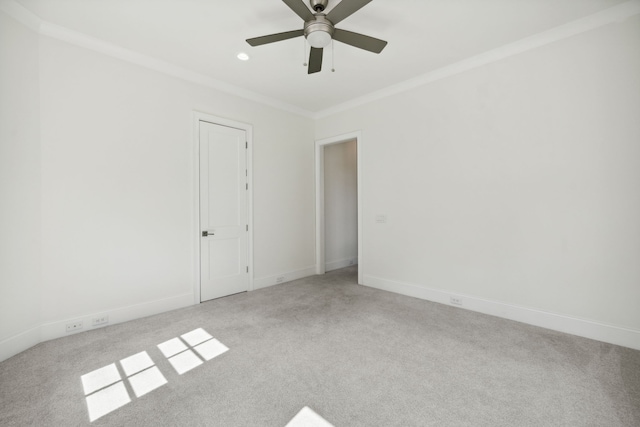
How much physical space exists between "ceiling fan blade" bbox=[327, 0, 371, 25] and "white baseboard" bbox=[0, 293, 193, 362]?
3.42 meters

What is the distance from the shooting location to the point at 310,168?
500 centimetres

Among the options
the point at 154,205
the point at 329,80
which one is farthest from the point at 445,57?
the point at 154,205

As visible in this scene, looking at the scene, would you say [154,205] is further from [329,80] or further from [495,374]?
[495,374]

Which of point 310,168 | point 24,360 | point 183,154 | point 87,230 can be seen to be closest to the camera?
point 24,360

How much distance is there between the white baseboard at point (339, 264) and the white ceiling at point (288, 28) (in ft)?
11.1

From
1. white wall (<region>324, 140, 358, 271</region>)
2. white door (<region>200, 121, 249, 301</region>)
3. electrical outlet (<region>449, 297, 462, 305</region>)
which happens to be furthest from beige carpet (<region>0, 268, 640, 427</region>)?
white wall (<region>324, 140, 358, 271</region>)

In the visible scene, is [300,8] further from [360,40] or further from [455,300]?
[455,300]

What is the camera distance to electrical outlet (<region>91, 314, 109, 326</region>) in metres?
2.80

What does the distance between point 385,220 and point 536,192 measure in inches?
72.1

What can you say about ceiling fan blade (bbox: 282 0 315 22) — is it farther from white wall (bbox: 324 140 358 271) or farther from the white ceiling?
white wall (bbox: 324 140 358 271)

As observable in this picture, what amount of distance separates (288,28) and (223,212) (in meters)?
2.39

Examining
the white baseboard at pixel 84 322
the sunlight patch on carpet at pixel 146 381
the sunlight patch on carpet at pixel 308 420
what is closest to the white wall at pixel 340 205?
the white baseboard at pixel 84 322

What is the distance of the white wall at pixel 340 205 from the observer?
214 inches

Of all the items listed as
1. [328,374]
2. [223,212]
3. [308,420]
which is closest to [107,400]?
[308,420]
